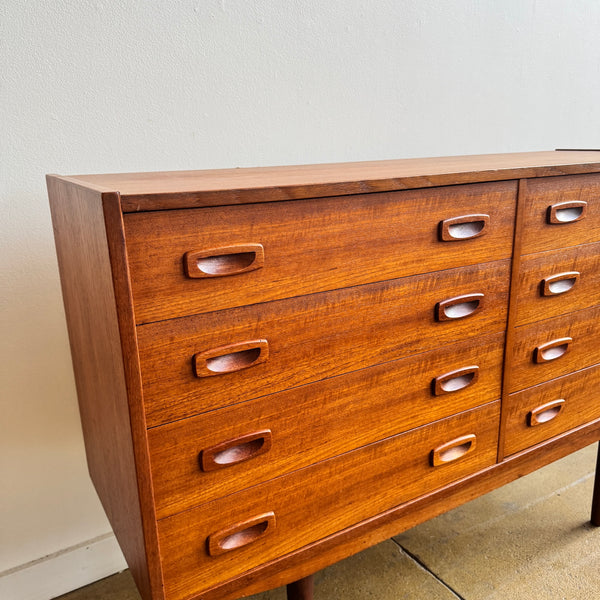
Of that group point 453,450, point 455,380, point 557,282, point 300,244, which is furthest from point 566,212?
point 300,244

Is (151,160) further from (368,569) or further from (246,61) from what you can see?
(368,569)

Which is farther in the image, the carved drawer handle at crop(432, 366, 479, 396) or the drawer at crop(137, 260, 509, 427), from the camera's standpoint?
the carved drawer handle at crop(432, 366, 479, 396)

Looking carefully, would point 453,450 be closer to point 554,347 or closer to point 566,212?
point 554,347

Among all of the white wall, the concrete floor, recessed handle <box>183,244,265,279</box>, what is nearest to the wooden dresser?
recessed handle <box>183,244,265,279</box>

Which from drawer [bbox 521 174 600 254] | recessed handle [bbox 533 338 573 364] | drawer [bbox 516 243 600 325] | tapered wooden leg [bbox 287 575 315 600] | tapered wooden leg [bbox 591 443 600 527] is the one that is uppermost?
drawer [bbox 521 174 600 254]

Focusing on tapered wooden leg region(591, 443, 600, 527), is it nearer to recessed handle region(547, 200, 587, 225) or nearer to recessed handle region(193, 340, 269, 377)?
recessed handle region(547, 200, 587, 225)

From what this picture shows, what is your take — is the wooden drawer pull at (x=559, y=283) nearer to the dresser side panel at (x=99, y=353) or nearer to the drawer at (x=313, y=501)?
the drawer at (x=313, y=501)

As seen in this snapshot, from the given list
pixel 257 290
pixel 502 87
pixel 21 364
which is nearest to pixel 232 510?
pixel 257 290

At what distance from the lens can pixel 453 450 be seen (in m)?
1.18

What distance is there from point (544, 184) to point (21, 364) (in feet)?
3.75

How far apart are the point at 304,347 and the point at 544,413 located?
673 millimetres

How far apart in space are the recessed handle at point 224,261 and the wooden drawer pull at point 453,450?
55 centimetres

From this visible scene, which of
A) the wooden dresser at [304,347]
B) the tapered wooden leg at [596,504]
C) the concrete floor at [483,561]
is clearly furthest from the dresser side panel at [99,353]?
the tapered wooden leg at [596,504]

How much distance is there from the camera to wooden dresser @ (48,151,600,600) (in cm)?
80
